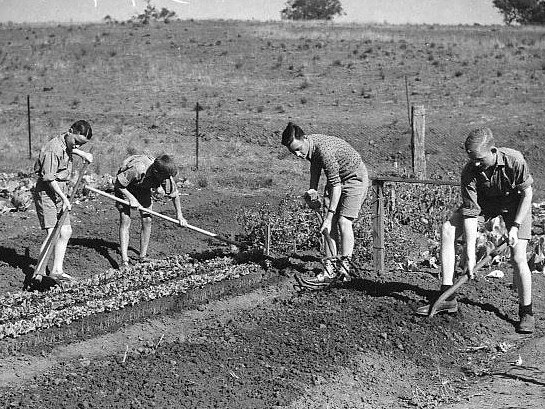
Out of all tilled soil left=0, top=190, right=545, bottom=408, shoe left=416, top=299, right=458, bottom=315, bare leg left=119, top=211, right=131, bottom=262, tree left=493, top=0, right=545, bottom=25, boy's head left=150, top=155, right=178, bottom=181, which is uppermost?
tree left=493, top=0, right=545, bottom=25

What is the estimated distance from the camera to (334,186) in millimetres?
7461

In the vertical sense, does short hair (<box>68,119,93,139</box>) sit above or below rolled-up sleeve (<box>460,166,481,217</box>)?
above

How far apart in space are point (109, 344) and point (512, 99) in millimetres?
18233

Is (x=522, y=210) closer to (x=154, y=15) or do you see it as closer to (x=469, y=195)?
(x=469, y=195)

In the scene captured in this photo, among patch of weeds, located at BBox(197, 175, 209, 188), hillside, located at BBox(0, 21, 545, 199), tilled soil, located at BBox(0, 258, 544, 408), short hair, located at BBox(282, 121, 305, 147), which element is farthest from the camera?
hillside, located at BBox(0, 21, 545, 199)

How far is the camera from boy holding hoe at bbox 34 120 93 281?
25.8 feet

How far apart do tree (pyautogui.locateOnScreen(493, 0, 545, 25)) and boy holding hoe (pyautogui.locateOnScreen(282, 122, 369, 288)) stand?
45907mm

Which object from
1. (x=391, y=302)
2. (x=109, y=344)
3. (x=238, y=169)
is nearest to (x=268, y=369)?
(x=109, y=344)

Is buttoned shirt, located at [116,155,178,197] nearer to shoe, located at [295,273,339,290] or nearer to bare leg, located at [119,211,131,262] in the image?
bare leg, located at [119,211,131,262]

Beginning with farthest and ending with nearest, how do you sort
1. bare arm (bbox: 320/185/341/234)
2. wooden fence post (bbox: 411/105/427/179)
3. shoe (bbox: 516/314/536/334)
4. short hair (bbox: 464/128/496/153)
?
wooden fence post (bbox: 411/105/427/179), bare arm (bbox: 320/185/341/234), shoe (bbox: 516/314/536/334), short hair (bbox: 464/128/496/153)

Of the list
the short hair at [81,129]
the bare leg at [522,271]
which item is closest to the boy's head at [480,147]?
the bare leg at [522,271]

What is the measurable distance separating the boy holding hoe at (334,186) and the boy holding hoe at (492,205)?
101 centimetres

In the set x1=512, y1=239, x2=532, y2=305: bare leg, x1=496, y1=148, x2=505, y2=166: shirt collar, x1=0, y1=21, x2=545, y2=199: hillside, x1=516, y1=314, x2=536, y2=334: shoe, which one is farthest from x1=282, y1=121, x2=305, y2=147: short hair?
x1=0, y1=21, x2=545, y2=199: hillside

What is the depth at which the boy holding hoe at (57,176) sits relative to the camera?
7.87 metres
